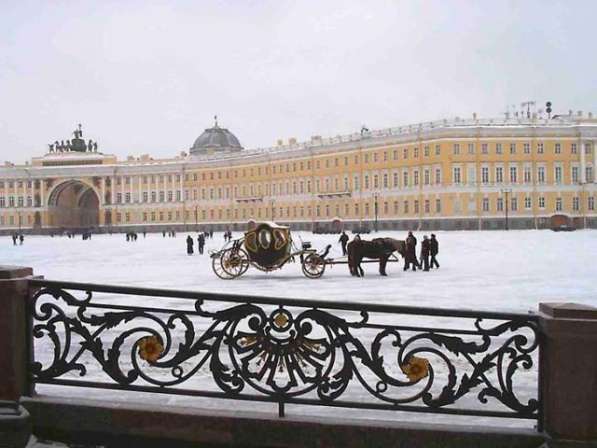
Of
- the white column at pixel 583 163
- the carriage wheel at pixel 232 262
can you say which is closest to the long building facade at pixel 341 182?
the white column at pixel 583 163

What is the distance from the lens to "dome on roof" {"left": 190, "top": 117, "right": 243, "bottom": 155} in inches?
4774

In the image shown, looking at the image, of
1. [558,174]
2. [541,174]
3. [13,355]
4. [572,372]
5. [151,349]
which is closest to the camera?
[572,372]

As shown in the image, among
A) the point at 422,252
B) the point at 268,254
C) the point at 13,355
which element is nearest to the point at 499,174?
the point at 422,252

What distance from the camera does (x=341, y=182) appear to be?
86312mm

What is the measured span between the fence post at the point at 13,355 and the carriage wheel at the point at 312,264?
15046 millimetres

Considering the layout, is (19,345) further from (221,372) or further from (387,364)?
(387,364)

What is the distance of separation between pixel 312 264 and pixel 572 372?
15.8 meters

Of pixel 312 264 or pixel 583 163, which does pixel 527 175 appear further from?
pixel 312 264

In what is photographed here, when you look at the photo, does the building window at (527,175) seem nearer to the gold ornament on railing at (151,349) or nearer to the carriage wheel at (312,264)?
the carriage wheel at (312,264)

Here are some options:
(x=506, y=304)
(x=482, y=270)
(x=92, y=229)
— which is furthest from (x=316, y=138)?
(x=506, y=304)

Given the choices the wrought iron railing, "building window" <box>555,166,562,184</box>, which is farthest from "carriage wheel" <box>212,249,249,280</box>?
"building window" <box>555,166,562,184</box>

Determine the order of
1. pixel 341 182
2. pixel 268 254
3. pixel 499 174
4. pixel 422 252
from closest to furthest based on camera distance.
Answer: pixel 268 254 → pixel 422 252 → pixel 499 174 → pixel 341 182

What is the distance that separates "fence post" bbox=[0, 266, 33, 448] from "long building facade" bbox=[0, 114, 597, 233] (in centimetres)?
6825

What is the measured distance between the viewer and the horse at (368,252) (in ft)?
64.2
